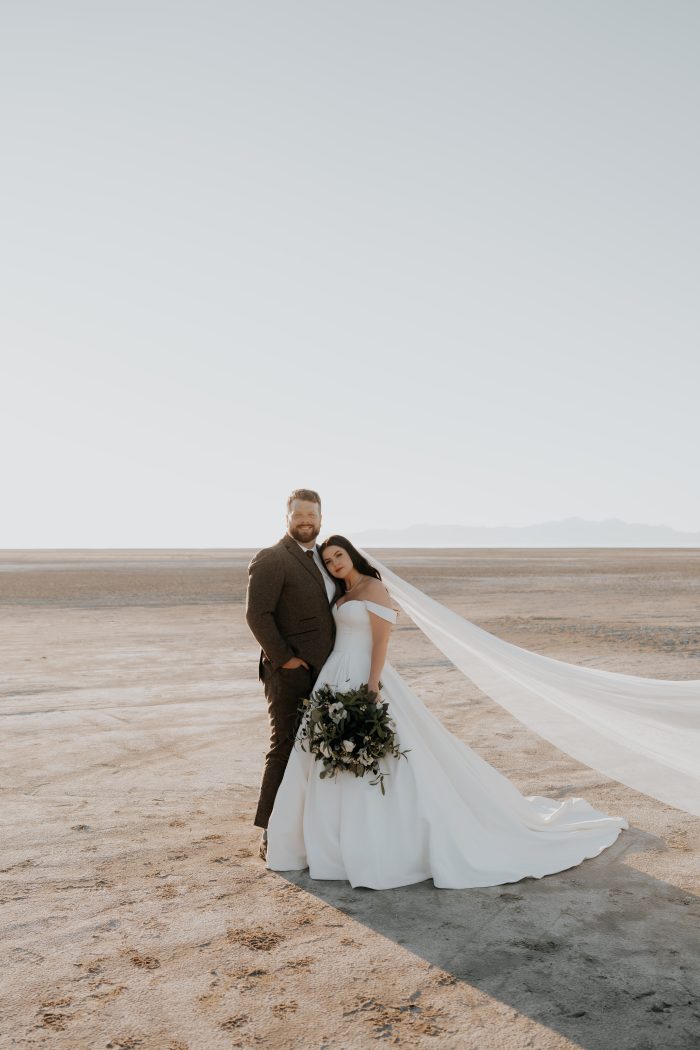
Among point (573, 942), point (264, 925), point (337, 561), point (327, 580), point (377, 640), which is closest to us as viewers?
point (573, 942)

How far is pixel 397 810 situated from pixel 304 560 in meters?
1.71

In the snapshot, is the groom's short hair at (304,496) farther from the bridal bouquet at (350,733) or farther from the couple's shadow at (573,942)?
the couple's shadow at (573,942)

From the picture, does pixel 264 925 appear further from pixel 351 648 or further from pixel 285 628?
pixel 285 628

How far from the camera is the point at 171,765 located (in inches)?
296

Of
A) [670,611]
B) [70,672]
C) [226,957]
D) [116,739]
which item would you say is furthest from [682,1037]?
[670,611]

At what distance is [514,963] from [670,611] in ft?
63.7

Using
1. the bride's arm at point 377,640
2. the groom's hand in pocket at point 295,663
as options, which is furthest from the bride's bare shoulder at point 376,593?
the groom's hand in pocket at point 295,663

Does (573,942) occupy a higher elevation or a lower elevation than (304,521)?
lower

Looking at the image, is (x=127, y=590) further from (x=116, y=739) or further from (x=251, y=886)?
(x=251, y=886)

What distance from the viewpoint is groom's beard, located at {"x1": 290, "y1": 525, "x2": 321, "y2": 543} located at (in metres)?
5.54

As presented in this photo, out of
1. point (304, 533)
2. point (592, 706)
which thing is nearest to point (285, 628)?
point (304, 533)

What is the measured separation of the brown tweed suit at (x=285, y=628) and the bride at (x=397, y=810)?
0.16 metres

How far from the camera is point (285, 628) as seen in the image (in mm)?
5539

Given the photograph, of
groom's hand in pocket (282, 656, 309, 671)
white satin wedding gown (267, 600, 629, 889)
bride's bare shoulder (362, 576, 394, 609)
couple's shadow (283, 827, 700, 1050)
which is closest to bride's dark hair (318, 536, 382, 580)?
bride's bare shoulder (362, 576, 394, 609)
